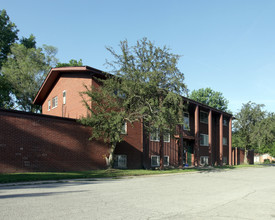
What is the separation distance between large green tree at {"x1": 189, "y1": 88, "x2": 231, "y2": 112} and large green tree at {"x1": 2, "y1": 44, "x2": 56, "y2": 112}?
154 feet

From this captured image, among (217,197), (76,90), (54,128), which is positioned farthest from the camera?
(76,90)

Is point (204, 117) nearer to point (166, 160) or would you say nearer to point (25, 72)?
point (166, 160)

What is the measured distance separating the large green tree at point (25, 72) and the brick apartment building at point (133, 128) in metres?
7.66

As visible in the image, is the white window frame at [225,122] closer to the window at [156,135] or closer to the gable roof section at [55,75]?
the gable roof section at [55,75]

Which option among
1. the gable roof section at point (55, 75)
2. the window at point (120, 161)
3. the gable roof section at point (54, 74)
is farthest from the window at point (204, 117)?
the gable roof section at point (54, 74)

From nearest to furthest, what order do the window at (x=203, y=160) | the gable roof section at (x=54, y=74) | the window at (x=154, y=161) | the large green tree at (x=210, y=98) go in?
the gable roof section at (x=54, y=74) → the window at (x=154, y=161) → the window at (x=203, y=160) → the large green tree at (x=210, y=98)

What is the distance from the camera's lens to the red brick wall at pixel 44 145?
52.6ft

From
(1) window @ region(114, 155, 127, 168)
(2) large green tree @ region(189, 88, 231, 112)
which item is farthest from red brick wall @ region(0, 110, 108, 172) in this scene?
(2) large green tree @ region(189, 88, 231, 112)

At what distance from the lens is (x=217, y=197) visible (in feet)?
32.0

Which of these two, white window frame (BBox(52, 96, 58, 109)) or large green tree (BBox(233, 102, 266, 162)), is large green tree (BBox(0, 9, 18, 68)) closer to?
white window frame (BBox(52, 96, 58, 109))

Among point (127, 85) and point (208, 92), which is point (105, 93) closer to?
point (127, 85)

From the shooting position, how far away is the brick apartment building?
22.7m

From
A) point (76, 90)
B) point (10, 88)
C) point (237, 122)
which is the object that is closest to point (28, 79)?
point (10, 88)

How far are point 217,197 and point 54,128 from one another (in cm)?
1200
